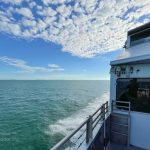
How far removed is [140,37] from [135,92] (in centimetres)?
322

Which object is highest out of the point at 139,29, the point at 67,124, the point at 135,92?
the point at 139,29

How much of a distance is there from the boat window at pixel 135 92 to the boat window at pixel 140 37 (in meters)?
2.65

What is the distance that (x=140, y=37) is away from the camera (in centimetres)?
851

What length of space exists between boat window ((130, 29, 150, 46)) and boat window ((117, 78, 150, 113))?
8.68 feet

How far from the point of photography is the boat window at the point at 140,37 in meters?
8.13

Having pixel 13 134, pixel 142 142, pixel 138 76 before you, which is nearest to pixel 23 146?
pixel 13 134

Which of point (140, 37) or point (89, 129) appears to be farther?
point (140, 37)

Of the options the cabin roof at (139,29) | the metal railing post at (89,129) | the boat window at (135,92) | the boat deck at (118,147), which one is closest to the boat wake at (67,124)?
the boat deck at (118,147)

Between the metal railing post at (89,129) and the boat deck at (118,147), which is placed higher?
the metal railing post at (89,129)

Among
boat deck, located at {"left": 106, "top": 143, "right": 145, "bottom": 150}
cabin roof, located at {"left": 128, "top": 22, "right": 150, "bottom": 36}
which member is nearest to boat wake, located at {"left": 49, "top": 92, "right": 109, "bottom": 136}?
boat deck, located at {"left": 106, "top": 143, "right": 145, "bottom": 150}

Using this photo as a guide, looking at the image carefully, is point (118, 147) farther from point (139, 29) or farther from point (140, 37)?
point (139, 29)

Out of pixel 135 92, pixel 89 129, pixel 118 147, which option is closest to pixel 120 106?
pixel 135 92

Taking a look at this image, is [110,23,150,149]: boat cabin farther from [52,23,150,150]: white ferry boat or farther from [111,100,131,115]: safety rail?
[111,100,131,115]: safety rail

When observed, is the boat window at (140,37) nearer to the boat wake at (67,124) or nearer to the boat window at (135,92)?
the boat window at (135,92)
